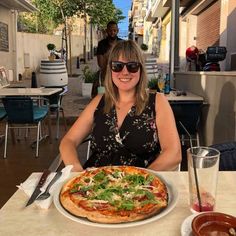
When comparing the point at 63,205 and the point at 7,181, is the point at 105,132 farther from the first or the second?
the point at 7,181

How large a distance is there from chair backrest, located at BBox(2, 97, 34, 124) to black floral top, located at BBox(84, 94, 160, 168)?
9.45ft

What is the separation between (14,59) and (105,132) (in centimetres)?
1257

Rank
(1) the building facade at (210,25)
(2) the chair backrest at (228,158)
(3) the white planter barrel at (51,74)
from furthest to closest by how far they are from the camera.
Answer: (3) the white planter barrel at (51,74) < (1) the building facade at (210,25) < (2) the chair backrest at (228,158)

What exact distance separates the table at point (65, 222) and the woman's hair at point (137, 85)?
101 cm

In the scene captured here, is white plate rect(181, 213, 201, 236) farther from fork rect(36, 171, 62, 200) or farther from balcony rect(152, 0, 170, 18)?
balcony rect(152, 0, 170, 18)

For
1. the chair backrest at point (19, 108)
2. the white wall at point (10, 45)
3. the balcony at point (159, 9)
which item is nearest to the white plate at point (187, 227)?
the chair backrest at point (19, 108)

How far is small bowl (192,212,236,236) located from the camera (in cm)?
103

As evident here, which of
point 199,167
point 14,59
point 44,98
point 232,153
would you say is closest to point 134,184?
point 199,167

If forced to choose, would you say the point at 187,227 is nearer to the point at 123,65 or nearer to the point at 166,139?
the point at 166,139

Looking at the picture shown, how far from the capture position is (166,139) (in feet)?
7.10

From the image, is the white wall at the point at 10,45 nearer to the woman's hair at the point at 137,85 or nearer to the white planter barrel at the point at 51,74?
the white planter barrel at the point at 51,74

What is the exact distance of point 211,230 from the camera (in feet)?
3.40

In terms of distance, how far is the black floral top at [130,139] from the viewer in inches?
88.4

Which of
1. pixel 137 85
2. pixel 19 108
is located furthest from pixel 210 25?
pixel 137 85
